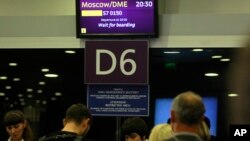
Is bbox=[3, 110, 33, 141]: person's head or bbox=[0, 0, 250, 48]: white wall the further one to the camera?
bbox=[0, 0, 250, 48]: white wall

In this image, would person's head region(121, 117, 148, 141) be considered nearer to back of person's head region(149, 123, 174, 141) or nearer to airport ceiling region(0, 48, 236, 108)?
back of person's head region(149, 123, 174, 141)

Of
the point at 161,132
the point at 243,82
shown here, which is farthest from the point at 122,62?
the point at 243,82

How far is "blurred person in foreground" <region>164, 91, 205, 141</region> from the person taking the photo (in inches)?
60.1

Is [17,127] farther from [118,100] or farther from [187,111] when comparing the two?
[187,111]

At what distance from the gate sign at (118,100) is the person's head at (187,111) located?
340 centimetres

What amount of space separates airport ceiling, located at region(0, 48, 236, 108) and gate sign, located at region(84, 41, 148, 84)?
0.54ft

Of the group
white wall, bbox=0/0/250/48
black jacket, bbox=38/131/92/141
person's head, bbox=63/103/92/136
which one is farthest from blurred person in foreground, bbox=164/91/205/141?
white wall, bbox=0/0/250/48

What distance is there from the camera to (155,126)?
2926 mm

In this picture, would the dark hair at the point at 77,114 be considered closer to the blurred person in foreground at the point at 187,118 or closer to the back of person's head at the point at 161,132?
the back of person's head at the point at 161,132

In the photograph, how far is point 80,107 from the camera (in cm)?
284

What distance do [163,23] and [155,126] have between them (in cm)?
Result: 227

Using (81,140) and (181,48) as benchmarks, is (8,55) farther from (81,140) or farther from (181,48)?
(81,140)

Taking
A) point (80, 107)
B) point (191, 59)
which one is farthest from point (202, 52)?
point (80, 107)

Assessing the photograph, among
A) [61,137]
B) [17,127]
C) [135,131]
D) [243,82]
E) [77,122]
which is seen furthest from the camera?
[17,127]
